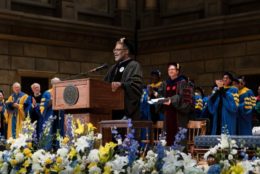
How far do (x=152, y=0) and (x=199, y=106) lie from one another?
617cm

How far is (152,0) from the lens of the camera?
17.6 metres

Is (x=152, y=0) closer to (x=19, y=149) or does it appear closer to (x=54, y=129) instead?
(x=54, y=129)

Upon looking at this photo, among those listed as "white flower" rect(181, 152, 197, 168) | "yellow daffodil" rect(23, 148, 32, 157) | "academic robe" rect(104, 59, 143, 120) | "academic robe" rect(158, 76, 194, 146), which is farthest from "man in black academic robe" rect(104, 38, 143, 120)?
"white flower" rect(181, 152, 197, 168)

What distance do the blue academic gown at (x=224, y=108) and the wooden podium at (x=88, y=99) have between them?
4136 mm

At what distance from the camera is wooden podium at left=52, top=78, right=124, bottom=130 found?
633 cm

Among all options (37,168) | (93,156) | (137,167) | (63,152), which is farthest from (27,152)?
(137,167)

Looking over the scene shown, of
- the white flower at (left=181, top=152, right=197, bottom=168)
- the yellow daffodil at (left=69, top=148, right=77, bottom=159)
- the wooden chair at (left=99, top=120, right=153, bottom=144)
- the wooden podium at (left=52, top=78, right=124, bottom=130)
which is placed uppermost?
the wooden podium at (left=52, top=78, right=124, bottom=130)

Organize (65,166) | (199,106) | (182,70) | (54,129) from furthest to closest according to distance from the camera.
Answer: (182,70) → (199,106) → (54,129) → (65,166)

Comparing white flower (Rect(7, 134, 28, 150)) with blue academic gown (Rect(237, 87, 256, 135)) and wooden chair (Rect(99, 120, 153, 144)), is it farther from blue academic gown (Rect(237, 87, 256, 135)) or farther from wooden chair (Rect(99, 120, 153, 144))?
blue academic gown (Rect(237, 87, 256, 135))

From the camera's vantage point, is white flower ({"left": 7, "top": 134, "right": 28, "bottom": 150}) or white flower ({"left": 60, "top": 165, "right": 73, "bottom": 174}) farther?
white flower ({"left": 7, "top": 134, "right": 28, "bottom": 150})

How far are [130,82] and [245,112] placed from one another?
4649 millimetres

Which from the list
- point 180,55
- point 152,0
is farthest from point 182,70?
point 152,0

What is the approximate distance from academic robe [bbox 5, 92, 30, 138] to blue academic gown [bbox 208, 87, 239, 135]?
13.1 ft

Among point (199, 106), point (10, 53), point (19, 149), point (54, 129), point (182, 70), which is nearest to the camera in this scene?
point (19, 149)
